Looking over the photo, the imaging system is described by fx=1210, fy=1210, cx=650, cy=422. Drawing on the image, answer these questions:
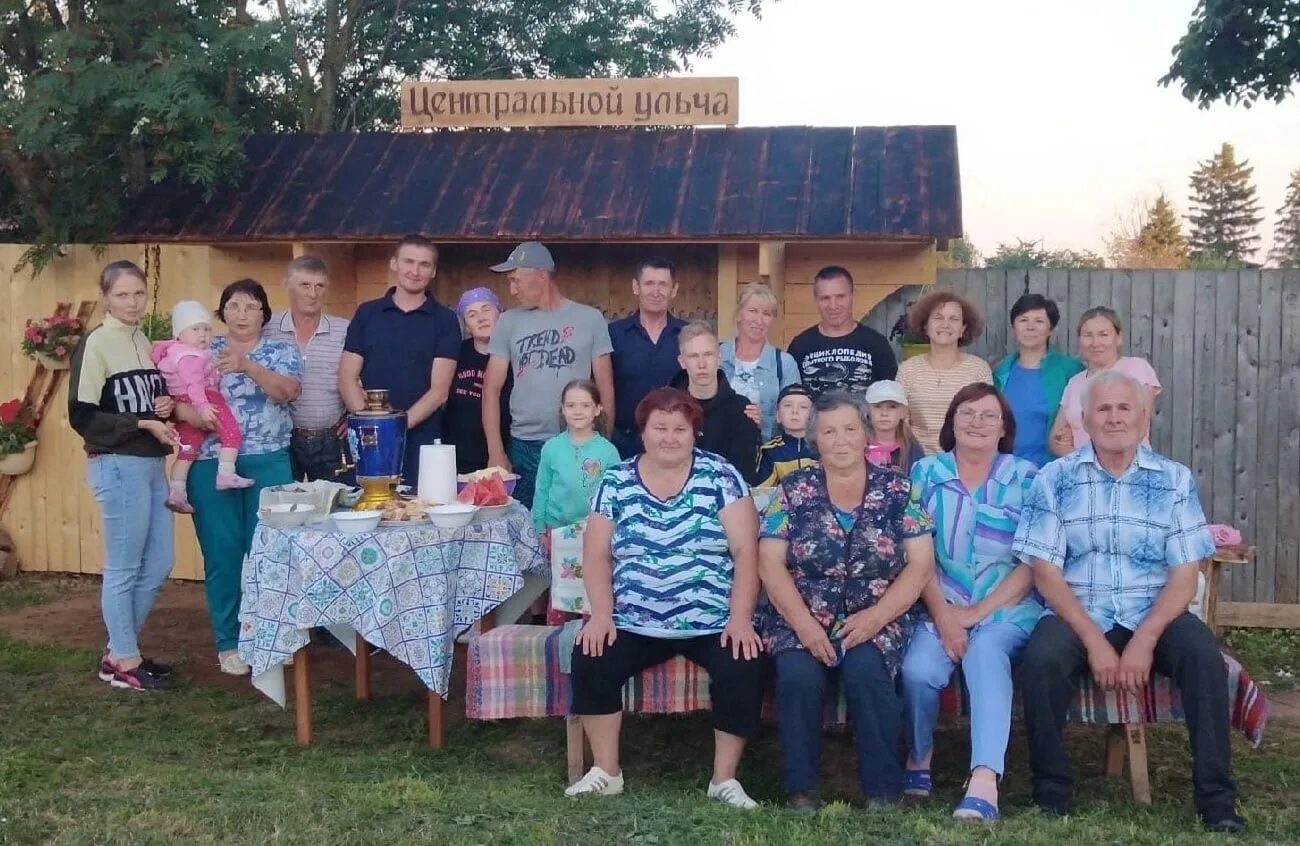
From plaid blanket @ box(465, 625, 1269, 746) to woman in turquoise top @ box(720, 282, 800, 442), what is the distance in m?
1.35

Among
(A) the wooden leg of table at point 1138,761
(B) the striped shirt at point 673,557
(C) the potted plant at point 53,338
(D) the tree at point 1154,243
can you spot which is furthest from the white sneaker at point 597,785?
(D) the tree at point 1154,243

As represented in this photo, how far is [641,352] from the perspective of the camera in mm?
5188

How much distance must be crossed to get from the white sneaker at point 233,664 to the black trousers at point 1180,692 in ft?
11.0

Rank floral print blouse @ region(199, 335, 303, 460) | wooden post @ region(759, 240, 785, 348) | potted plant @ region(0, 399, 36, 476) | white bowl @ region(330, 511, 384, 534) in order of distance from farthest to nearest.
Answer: potted plant @ region(0, 399, 36, 476) → wooden post @ region(759, 240, 785, 348) → floral print blouse @ region(199, 335, 303, 460) → white bowl @ region(330, 511, 384, 534)

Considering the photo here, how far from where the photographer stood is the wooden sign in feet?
22.3

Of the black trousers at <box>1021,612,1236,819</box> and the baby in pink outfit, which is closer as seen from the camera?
the black trousers at <box>1021,612,1236,819</box>

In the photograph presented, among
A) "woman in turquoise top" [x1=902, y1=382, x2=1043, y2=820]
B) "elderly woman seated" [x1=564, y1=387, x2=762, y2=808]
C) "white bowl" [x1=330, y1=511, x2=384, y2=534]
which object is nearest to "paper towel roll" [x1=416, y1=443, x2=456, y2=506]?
"white bowl" [x1=330, y1=511, x2=384, y2=534]

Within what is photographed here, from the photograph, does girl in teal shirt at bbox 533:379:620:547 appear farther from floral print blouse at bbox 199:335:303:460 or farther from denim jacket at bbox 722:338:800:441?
floral print blouse at bbox 199:335:303:460

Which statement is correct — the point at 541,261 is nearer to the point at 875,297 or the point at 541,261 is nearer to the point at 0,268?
the point at 875,297

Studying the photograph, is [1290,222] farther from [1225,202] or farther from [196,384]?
[196,384]

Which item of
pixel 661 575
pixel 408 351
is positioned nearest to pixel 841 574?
pixel 661 575

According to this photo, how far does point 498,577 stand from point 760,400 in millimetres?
1324

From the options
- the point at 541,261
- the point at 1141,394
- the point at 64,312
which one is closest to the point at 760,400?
the point at 541,261

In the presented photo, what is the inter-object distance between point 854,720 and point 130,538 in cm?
320
